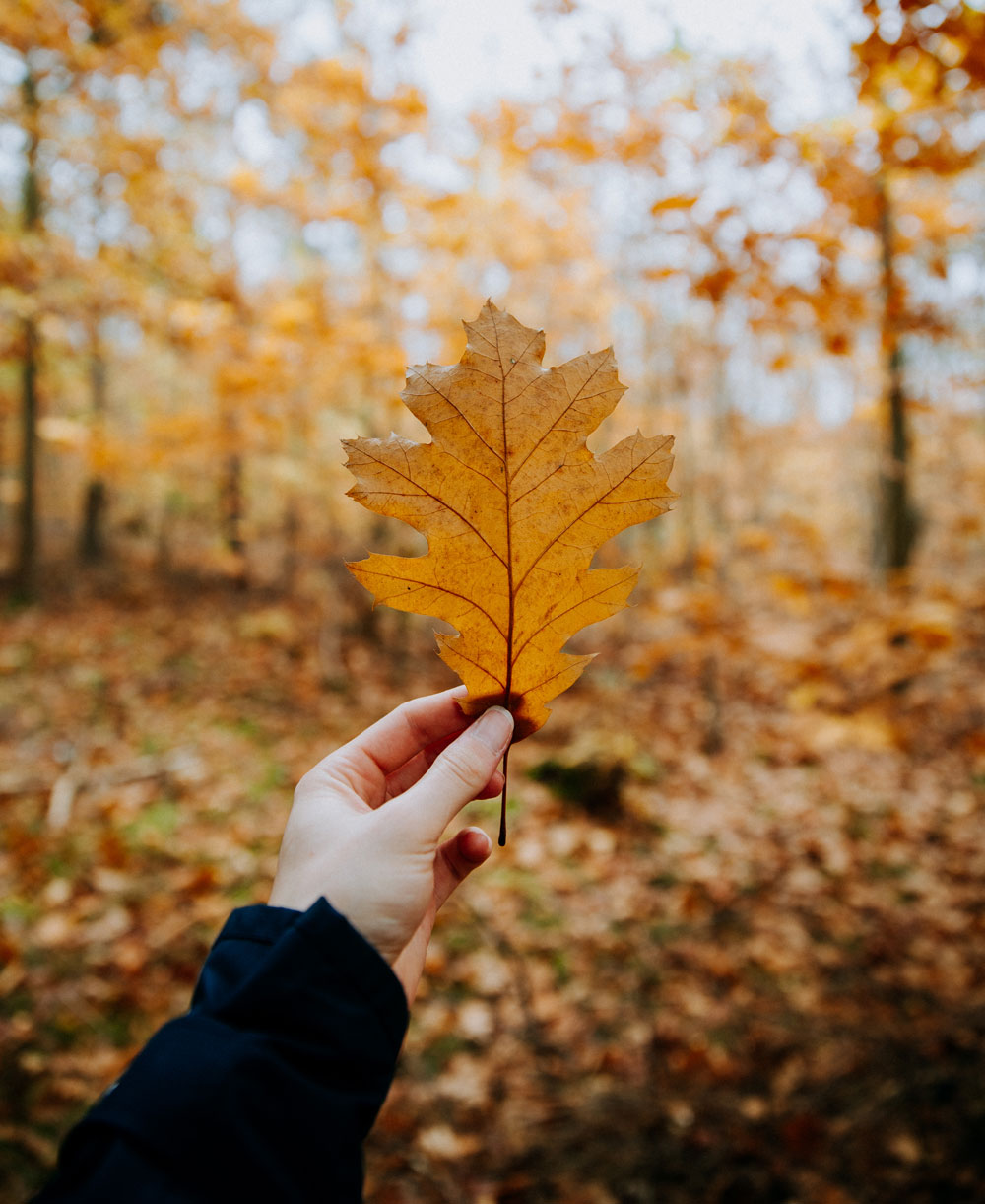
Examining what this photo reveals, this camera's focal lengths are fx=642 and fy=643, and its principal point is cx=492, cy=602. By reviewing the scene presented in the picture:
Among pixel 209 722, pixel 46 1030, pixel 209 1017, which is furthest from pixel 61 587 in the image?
pixel 209 1017

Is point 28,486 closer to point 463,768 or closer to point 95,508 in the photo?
point 95,508

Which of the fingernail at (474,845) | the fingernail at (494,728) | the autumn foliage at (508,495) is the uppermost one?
the autumn foliage at (508,495)

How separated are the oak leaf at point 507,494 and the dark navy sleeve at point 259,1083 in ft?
1.49

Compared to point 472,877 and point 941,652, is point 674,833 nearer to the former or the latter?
point 472,877

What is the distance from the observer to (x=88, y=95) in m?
5.64

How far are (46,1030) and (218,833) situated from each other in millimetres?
1714

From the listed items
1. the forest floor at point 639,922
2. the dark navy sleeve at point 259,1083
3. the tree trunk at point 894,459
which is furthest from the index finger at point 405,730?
the tree trunk at point 894,459

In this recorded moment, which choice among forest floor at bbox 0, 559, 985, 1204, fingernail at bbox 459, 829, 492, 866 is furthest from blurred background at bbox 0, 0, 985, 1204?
fingernail at bbox 459, 829, 492, 866

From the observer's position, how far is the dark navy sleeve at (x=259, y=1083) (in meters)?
0.71

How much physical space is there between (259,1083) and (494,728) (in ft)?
1.78

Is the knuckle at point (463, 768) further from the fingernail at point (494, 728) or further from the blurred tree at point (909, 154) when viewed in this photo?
the blurred tree at point (909, 154)

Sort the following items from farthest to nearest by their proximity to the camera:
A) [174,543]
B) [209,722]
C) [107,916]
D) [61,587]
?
[174,543] → [61,587] → [209,722] → [107,916]

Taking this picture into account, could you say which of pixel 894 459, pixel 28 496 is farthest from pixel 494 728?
pixel 28 496

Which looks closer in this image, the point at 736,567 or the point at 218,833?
the point at 218,833
